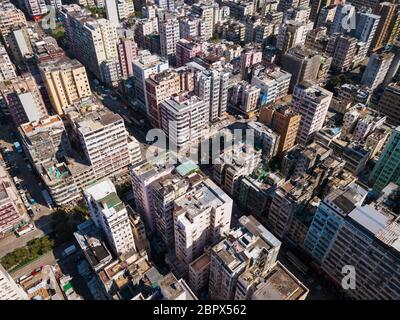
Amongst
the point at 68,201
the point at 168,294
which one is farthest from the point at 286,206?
the point at 68,201

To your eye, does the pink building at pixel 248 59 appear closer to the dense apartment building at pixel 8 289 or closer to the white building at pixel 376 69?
the white building at pixel 376 69

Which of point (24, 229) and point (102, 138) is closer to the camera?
point (24, 229)

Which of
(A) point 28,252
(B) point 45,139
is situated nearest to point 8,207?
(A) point 28,252

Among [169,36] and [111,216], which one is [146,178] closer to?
[111,216]

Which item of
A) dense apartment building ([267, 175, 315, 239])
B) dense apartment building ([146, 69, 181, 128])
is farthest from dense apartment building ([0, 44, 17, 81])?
dense apartment building ([267, 175, 315, 239])

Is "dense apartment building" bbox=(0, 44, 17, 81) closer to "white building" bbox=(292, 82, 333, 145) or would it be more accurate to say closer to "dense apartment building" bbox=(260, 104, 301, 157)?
"dense apartment building" bbox=(260, 104, 301, 157)

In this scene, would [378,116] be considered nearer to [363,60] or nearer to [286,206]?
[286,206]
